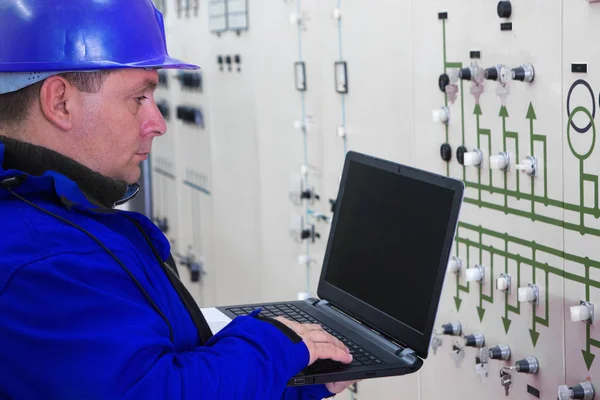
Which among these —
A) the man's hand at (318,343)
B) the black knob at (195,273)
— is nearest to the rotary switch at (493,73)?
the man's hand at (318,343)

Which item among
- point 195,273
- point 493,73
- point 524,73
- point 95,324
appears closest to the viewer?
point 95,324

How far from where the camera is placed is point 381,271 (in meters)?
1.90

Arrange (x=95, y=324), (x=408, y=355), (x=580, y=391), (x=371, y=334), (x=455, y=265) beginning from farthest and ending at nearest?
(x=455, y=265), (x=580, y=391), (x=371, y=334), (x=408, y=355), (x=95, y=324)

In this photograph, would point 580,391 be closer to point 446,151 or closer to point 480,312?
point 480,312

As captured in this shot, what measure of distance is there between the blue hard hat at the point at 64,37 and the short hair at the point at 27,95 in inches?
0.7

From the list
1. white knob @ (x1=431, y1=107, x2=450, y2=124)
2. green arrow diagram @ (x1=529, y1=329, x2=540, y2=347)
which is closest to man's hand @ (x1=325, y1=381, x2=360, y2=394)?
green arrow diagram @ (x1=529, y1=329, x2=540, y2=347)

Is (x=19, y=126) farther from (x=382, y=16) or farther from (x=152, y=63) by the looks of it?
(x=382, y=16)

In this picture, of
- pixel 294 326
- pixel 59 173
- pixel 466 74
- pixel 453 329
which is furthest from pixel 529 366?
pixel 59 173

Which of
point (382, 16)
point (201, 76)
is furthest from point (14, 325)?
point (201, 76)

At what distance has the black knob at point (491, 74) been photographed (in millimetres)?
2232

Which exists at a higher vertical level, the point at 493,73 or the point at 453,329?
the point at 493,73

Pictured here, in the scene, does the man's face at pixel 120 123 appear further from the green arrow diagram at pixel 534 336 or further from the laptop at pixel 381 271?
the green arrow diagram at pixel 534 336

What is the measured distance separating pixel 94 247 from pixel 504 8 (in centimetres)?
127

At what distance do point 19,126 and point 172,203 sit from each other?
15.0 ft
